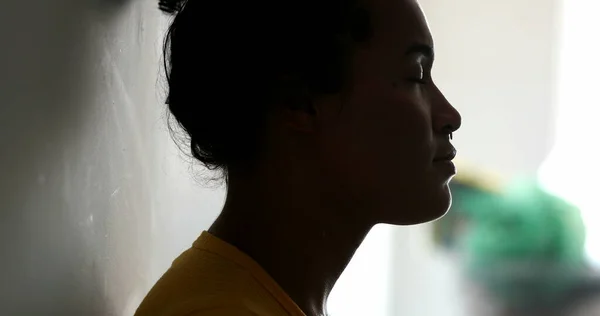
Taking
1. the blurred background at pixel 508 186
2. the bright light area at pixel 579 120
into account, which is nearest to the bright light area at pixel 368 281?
the blurred background at pixel 508 186

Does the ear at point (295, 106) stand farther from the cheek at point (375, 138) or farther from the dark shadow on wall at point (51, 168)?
the dark shadow on wall at point (51, 168)

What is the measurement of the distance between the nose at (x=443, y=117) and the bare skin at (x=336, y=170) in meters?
0.02

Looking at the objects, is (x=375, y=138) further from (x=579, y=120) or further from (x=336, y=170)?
(x=579, y=120)

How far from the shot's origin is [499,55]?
1.52 m

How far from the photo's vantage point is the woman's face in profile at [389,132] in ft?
1.63

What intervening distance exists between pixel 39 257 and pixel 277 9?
230 mm

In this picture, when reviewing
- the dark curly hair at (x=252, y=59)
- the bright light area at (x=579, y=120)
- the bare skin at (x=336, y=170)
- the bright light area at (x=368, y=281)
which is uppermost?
the dark curly hair at (x=252, y=59)

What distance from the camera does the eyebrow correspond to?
52 cm

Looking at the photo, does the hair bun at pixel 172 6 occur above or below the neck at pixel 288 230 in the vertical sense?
above

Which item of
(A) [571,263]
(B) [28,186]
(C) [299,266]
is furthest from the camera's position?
(A) [571,263]

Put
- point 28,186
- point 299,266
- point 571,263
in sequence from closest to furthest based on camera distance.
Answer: point 28,186
point 299,266
point 571,263

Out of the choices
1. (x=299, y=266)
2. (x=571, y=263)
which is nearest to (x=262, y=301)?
(x=299, y=266)

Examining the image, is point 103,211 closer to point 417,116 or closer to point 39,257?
point 39,257

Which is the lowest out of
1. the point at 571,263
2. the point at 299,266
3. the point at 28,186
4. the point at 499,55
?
the point at 571,263
